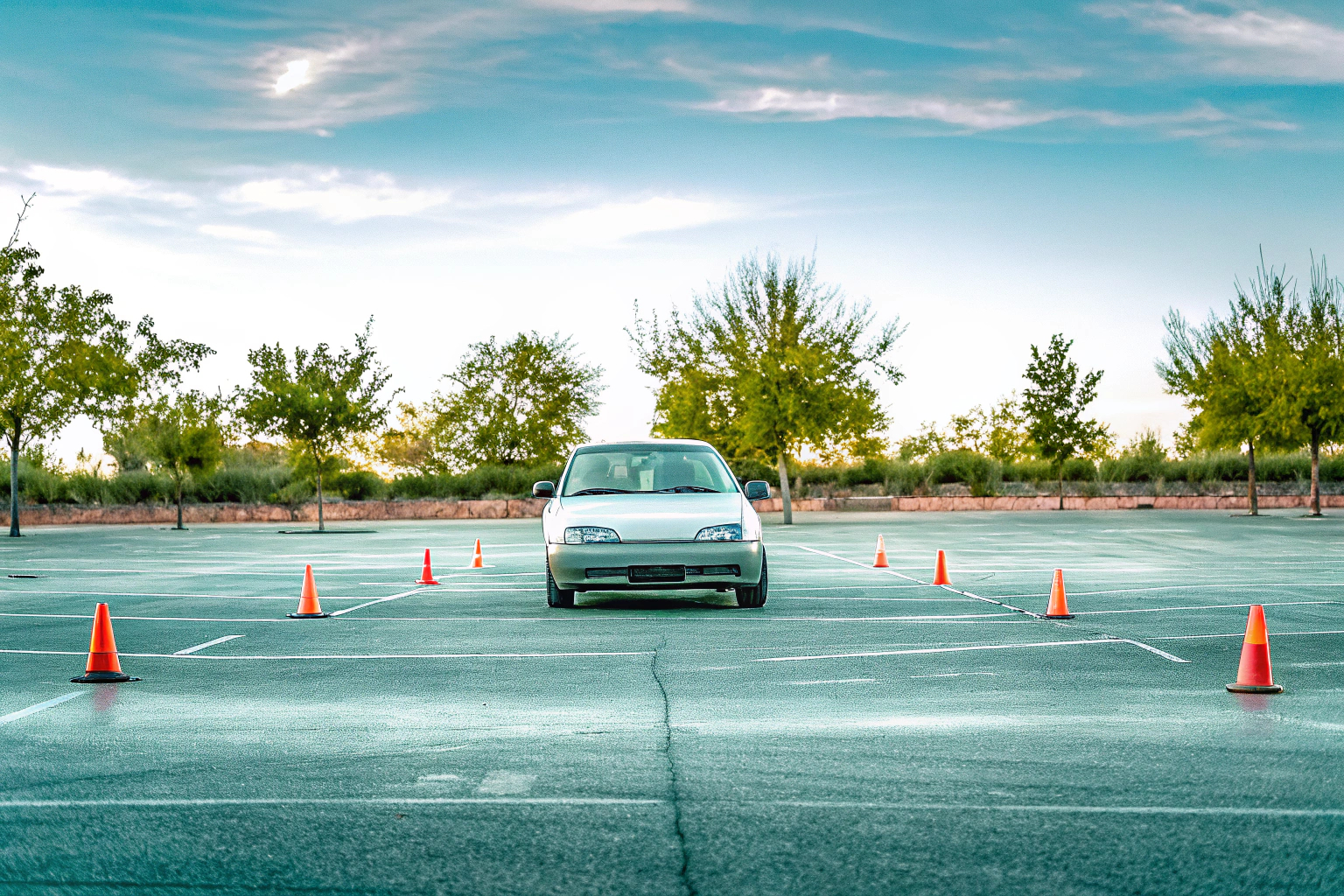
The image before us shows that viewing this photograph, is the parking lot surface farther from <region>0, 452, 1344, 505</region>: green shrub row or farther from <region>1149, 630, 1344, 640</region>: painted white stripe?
<region>0, 452, 1344, 505</region>: green shrub row

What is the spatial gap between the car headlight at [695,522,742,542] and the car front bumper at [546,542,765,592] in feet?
0.21

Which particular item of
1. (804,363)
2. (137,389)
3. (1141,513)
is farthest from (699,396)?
(137,389)

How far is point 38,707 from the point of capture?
745 centimetres

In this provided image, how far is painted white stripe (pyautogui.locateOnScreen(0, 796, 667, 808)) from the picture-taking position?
5.09 meters

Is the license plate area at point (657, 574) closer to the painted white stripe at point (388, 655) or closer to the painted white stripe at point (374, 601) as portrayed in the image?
the painted white stripe at point (388, 655)

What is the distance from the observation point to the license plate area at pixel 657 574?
40.3ft

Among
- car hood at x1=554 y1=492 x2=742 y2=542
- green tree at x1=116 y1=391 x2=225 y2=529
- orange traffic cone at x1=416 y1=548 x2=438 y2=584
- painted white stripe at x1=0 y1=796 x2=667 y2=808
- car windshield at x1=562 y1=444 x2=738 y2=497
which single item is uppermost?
green tree at x1=116 y1=391 x2=225 y2=529

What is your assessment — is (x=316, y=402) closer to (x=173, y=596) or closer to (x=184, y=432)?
(x=184, y=432)

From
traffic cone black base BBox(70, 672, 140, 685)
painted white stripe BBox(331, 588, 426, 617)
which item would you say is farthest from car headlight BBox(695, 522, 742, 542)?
traffic cone black base BBox(70, 672, 140, 685)

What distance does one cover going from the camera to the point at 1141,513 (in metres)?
42.3

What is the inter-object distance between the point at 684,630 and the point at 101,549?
1910 cm

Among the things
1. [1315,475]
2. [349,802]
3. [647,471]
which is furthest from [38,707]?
[1315,475]

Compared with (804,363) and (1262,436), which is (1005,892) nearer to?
(804,363)

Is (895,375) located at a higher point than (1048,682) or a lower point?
higher
